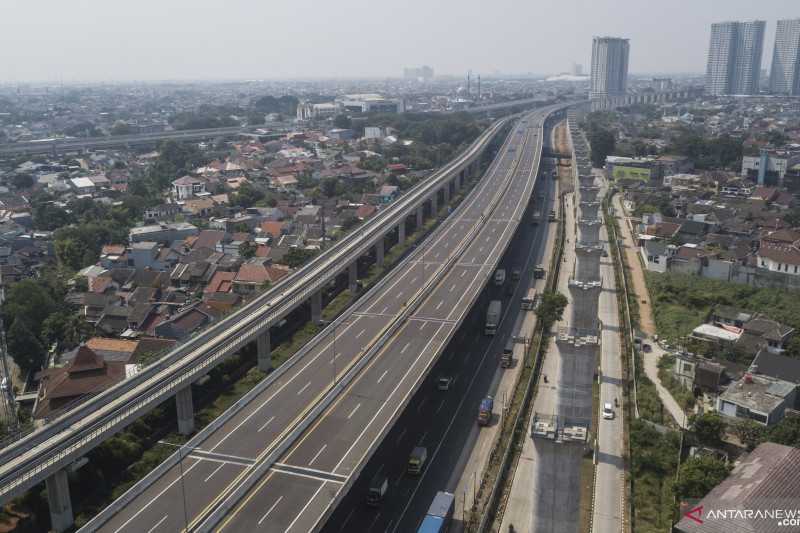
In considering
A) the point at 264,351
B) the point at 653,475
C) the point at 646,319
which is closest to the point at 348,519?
the point at 653,475

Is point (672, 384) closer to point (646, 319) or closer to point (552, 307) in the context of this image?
point (552, 307)

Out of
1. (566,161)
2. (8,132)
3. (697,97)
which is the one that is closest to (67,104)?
(8,132)

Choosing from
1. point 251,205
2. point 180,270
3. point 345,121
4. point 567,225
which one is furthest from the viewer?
point 345,121

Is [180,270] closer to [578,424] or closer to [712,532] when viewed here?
[578,424]

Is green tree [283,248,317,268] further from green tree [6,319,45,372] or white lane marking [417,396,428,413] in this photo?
white lane marking [417,396,428,413]

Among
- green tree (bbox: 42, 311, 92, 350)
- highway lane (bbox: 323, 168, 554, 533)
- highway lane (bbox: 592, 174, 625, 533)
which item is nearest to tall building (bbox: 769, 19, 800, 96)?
highway lane (bbox: 592, 174, 625, 533)

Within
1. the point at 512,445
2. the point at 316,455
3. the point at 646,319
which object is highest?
the point at 316,455

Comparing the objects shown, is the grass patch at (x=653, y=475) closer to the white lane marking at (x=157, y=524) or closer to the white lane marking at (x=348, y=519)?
the white lane marking at (x=348, y=519)
